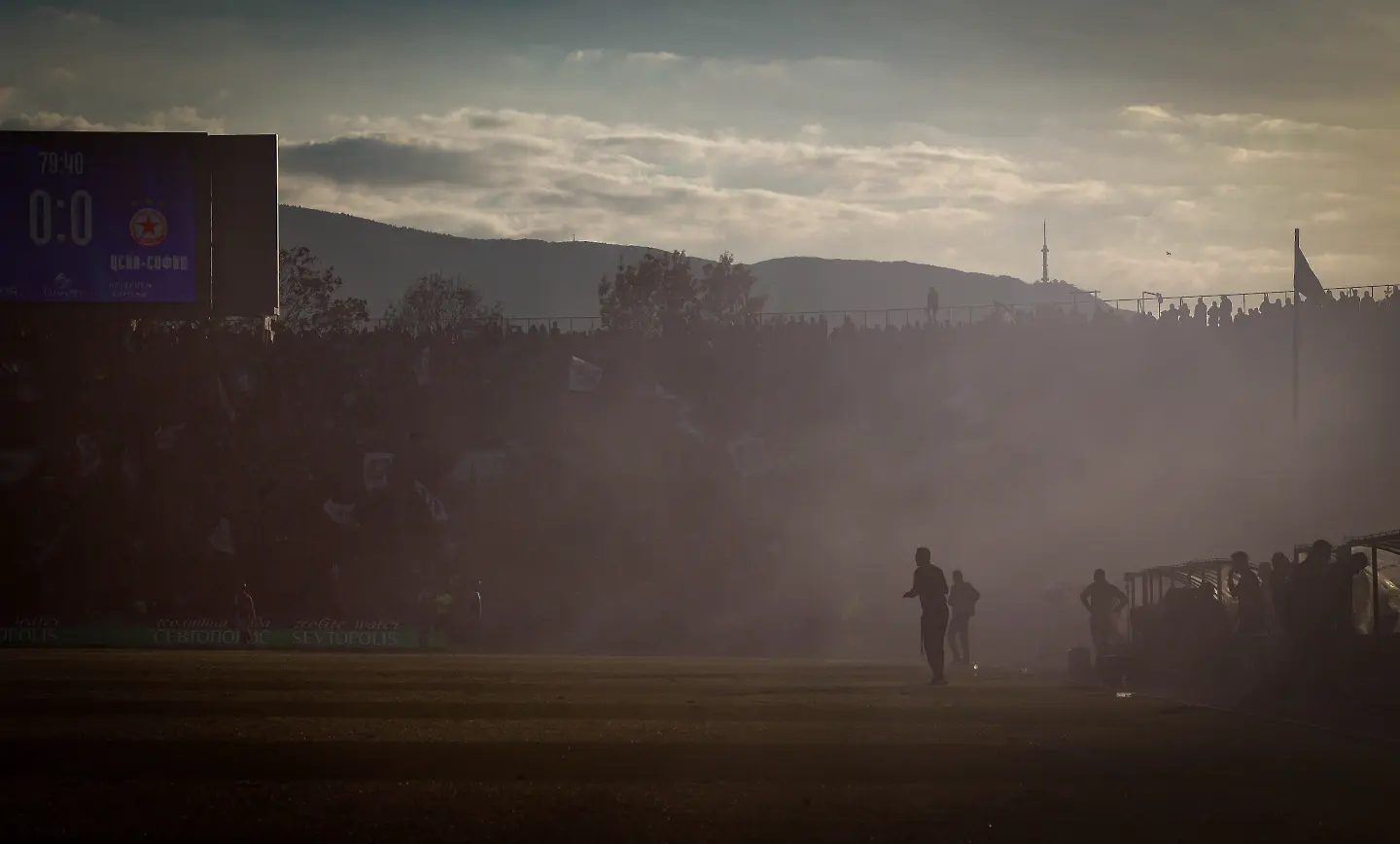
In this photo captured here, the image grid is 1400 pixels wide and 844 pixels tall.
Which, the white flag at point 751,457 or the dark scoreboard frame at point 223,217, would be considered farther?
the white flag at point 751,457

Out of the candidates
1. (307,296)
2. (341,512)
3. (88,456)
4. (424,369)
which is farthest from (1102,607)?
(307,296)

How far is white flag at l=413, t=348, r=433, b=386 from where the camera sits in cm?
5375

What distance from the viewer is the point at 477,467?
5128 cm

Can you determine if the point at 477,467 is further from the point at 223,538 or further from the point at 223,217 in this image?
the point at 223,217

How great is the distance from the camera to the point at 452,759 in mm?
12344

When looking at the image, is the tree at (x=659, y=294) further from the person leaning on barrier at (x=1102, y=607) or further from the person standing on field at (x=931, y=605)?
the person standing on field at (x=931, y=605)

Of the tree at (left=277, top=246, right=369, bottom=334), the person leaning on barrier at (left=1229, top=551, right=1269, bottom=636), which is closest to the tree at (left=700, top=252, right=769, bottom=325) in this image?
the tree at (left=277, top=246, right=369, bottom=334)

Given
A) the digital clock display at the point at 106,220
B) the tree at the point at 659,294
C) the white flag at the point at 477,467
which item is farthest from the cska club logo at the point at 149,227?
the tree at the point at 659,294

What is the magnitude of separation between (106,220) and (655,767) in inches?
1382

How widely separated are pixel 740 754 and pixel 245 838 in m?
5.01

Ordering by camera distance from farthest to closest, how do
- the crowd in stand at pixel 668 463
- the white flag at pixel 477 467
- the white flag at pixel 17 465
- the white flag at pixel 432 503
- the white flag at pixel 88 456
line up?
1. the white flag at pixel 17 465
2. the white flag at pixel 88 456
3. the white flag at pixel 477 467
4. the white flag at pixel 432 503
5. the crowd in stand at pixel 668 463

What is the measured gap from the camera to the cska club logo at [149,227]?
4278 cm

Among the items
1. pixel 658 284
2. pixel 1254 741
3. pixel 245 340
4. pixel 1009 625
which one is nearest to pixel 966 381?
pixel 1009 625

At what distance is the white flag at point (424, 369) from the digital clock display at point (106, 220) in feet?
38.5
